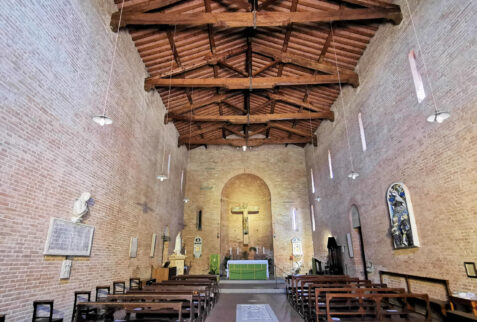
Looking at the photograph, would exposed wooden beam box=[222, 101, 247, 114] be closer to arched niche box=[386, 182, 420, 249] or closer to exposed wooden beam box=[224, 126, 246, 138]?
exposed wooden beam box=[224, 126, 246, 138]

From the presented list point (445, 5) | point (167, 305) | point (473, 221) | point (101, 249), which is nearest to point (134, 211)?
point (101, 249)

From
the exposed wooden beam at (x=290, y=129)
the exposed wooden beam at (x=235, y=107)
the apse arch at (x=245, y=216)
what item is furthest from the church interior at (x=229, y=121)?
the apse arch at (x=245, y=216)

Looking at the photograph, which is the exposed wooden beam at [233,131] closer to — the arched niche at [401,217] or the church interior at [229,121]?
the church interior at [229,121]

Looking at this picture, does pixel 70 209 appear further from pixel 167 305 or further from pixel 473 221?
pixel 473 221

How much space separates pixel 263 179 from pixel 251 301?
9759mm

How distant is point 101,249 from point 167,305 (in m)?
4.10

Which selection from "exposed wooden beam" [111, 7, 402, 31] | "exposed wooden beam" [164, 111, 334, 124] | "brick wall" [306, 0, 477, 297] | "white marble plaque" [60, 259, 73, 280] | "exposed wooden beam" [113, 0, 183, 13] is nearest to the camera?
"brick wall" [306, 0, 477, 297]

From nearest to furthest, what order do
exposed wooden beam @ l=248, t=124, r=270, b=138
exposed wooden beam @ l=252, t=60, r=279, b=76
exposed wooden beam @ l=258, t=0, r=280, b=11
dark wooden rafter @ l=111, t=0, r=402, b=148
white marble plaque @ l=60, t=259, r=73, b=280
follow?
white marble plaque @ l=60, t=259, r=73, b=280 < dark wooden rafter @ l=111, t=0, r=402, b=148 < exposed wooden beam @ l=258, t=0, r=280, b=11 < exposed wooden beam @ l=252, t=60, r=279, b=76 < exposed wooden beam @ l=248, t=124, r=270, b=138

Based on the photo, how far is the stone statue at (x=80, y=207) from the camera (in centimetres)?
598

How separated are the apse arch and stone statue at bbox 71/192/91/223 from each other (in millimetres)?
11773

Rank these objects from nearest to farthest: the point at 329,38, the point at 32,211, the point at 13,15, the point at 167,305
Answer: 1. the point at 167,305
2. the point at 13,15
3. the point at 32,211
4. the point at 329,38

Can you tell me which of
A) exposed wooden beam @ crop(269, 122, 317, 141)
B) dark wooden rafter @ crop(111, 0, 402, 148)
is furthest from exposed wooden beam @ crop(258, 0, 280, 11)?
exposed wooden beam @ crop(269, 122, 317, 141)

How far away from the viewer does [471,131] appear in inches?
207

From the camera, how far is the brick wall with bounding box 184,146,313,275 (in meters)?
16.6
